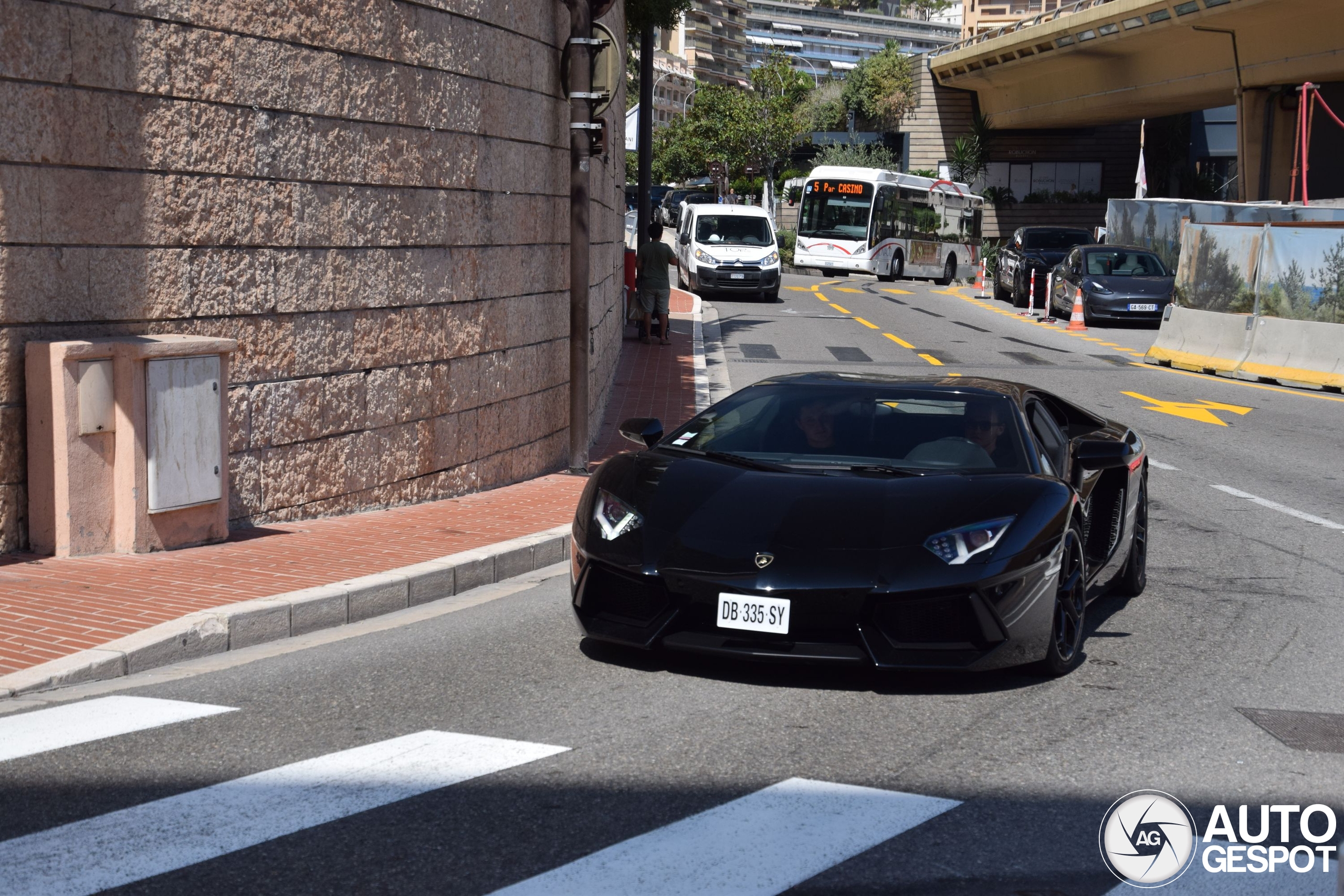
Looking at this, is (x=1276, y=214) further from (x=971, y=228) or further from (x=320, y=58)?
(x=971, y=228)

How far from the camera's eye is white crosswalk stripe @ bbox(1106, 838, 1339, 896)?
3816 millimetres

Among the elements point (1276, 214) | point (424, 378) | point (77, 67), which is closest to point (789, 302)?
point (1276, 214)

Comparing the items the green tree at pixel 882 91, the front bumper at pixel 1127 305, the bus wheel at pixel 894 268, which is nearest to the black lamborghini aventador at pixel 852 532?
the front bumper at pixel 1127 305

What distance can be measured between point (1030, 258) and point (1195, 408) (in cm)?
1743

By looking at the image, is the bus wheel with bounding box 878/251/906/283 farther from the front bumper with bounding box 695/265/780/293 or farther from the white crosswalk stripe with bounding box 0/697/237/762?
the white crosswalk stripe with bounding box 0/697/237/762

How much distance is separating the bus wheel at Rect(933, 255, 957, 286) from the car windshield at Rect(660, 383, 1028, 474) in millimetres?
39242

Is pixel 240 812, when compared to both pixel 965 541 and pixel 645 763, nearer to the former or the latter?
pixel 645 763

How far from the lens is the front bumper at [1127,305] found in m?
28.6

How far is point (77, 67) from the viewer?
744cm

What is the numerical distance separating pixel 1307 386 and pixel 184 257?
15.8m

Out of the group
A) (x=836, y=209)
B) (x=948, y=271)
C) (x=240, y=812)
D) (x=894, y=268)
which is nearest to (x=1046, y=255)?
(x=836, y=209)

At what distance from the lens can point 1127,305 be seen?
28578mm

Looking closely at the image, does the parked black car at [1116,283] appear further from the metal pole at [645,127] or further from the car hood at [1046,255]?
the metal pole at [645,127]

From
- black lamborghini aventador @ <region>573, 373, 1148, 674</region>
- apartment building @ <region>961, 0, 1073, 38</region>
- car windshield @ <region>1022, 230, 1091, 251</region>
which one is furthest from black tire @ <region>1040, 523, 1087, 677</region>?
apartment building @ <region>961, 0, 1073, 38</region>
